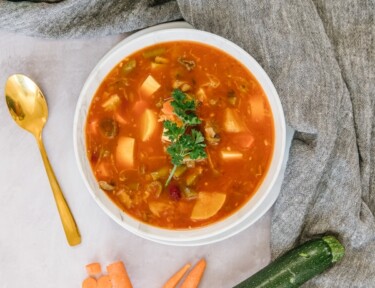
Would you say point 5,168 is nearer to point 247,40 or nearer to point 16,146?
point 16,146

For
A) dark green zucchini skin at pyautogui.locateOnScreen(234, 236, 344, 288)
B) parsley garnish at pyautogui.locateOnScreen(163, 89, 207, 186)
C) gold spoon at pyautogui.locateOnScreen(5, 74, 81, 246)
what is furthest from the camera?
gold spoon at pyautogui.locateOnScreen(5, 74, 81, 246)

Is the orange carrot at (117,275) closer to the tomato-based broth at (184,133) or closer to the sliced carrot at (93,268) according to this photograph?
the sliced carrot at (93,268)

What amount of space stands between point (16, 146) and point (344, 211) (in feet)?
4.35

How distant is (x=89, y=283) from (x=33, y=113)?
0.71 meters

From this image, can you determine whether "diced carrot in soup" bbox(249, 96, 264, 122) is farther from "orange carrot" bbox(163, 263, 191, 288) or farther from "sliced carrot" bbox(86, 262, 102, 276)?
"sliced carrot" bbox(86, 262, 102, 276)

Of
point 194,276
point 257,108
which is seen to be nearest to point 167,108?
point 257,108

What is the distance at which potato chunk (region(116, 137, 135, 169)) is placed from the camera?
8.59 ft

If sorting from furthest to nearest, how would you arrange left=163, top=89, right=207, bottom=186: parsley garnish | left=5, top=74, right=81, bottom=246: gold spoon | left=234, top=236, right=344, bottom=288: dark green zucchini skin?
left=5, top=74, right=81, bottom=246: gold spoon, left=234, top=236, right=344, bottom=288: dark green zucchini skin, left=163, top=89, right=207, bottom=186: parsley garnish

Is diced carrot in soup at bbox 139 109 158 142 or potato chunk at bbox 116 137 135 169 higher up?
diced carrot in soup at bbox 139 109 158 142

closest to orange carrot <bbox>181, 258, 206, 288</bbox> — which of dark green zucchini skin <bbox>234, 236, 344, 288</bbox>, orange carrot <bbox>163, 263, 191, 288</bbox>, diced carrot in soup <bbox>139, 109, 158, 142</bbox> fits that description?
orange carrot <bbox>163, 263, 191, 288</bbox>

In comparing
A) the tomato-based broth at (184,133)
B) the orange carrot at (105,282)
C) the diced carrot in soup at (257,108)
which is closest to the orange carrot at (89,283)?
the orange carrot at (105,282)

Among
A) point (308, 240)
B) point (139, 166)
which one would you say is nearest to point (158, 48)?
point (139, 166)

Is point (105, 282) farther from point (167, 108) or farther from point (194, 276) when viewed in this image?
point (167, 108)

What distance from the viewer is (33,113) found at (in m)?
2.81
